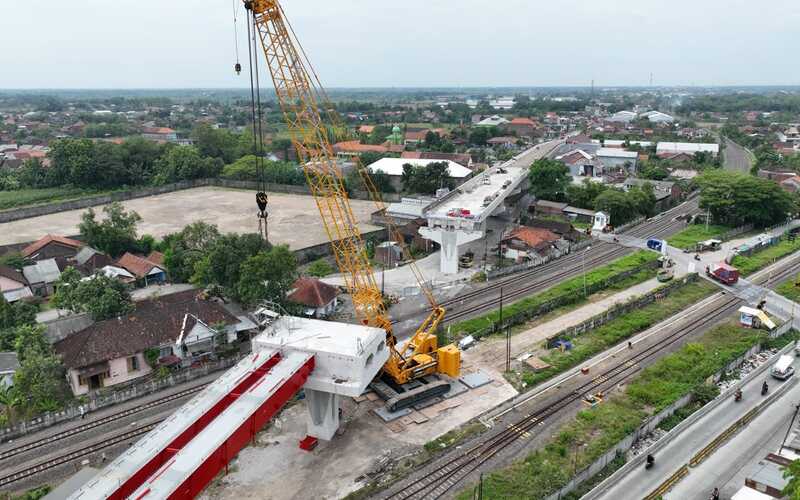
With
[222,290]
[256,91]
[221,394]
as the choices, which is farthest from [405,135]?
[221,394]

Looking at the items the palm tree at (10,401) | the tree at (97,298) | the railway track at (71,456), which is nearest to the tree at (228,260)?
the tree at (97,298)

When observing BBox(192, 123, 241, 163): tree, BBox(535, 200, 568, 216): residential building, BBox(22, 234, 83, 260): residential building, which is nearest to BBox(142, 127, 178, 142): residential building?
BBox(192, 123, 241, 163): tree

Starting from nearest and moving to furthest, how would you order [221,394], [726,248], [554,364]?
Result: [221,394]
[554,364]
[726,248]

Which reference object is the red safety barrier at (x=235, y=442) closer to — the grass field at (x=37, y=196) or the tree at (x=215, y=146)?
the grass field at (x=37, y=196)

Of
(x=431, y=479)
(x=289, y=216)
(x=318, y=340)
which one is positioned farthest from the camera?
(x=289, y=216)

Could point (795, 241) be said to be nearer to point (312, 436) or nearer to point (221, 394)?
point (312, 436)

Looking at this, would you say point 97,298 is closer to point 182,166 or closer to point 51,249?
point 51,249
